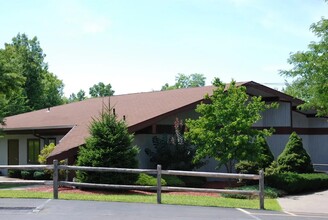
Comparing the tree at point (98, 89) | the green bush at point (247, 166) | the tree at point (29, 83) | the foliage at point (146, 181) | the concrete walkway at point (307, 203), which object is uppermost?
the tree at point (98, 89)

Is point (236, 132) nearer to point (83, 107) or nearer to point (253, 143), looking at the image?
point (253, 143)

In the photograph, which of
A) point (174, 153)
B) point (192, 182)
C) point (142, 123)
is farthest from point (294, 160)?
point (142, 123)

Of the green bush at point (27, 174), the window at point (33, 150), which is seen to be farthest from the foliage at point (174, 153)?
the window at point (33, 150)

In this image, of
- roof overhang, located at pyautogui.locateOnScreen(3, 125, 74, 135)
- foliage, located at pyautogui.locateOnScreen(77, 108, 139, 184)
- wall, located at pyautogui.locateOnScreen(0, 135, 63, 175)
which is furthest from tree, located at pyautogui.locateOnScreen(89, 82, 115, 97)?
foliage, located at pyautogui.locateOnScreen(77, 108, 139, 184)

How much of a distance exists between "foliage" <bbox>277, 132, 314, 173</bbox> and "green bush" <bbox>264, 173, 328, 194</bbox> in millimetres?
958

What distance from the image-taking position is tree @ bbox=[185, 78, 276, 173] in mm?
20484

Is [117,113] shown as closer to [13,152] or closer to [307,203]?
[13,152]

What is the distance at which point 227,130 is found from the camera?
20.6 metres

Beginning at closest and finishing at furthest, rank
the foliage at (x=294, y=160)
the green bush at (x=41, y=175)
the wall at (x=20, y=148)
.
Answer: the foliage at (x=294, y=160) → the green bush at (x=41, y=175) → the wall at (x=20, y=148)

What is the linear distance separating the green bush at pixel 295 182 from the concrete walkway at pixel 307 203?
597 millimetres

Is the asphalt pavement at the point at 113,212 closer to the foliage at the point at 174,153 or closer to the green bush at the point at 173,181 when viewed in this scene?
the green bush at the point at 173,181

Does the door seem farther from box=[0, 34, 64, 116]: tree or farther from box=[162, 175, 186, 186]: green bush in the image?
box=[162, 175, 186, 186]: green bush

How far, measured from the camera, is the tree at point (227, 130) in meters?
20.5

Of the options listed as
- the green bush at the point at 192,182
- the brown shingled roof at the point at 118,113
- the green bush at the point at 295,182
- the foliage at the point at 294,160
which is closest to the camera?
the green bush at the point at 295,182
